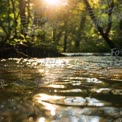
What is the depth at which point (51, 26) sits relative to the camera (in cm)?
4272

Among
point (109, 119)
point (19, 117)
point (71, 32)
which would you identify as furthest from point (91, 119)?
point (71, 32)

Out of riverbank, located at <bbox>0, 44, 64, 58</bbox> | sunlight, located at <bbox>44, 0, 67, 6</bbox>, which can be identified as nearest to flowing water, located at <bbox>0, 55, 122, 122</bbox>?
riverbank, located at <bbox>0, 44, 64, 58</bbox>

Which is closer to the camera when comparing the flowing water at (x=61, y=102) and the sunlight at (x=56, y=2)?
the flowing water at (x=61, y=102)

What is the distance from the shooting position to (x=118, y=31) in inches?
1619

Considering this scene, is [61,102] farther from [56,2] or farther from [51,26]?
[51,26]

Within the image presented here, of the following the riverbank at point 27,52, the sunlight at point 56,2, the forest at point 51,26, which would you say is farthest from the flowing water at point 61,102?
the sunlight at point 56,2

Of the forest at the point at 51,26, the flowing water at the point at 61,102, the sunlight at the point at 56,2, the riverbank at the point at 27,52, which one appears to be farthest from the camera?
the sunlight at the point at 56,2

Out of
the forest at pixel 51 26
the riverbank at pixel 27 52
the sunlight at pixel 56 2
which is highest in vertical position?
the sunlight at pixel 56 2

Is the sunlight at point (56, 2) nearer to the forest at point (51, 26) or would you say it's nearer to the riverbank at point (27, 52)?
the forest at point (51, 26)

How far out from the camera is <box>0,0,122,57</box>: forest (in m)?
19.4

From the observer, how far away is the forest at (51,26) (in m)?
19.4

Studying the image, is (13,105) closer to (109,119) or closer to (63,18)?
(109,119)

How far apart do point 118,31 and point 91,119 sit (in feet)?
125

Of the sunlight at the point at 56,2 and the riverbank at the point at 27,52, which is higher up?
the sunlight at the point at 56,2
